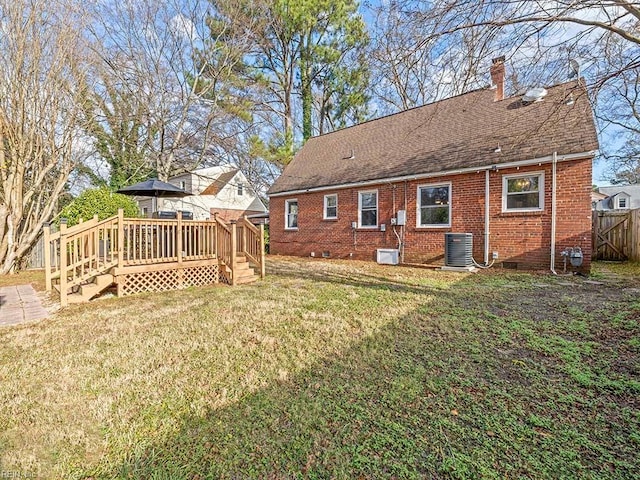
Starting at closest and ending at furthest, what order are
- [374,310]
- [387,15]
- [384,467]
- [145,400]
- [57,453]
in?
[384,467], [57,453], [145,400], [374,310], [387,15]

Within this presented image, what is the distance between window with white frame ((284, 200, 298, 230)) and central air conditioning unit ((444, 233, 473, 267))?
7282 mm

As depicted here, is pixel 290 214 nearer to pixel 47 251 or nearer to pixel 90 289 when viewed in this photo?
pixel 90 289

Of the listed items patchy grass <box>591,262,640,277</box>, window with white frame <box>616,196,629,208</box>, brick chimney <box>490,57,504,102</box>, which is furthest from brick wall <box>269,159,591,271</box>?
window with white frame <box>616,196,629,208</box>

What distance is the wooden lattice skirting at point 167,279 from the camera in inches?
251

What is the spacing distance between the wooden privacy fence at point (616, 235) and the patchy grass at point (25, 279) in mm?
16318

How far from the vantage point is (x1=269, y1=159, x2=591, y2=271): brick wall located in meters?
7.86

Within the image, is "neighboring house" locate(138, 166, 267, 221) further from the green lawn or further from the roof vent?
the green lawn

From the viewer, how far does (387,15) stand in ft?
17.3

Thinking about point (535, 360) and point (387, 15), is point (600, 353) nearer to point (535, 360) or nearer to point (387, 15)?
point (535, 360)

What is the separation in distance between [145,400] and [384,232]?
9584 mm

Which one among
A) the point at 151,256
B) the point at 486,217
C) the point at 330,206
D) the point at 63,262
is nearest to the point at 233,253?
the point at 151,256

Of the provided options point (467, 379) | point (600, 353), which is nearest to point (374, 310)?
point (467, 379)

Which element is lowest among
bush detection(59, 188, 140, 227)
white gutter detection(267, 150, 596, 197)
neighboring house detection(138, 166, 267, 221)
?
bush detection(59, 188, 140, 227)

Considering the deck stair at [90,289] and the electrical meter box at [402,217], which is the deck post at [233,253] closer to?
the deck stair at [90,289]
